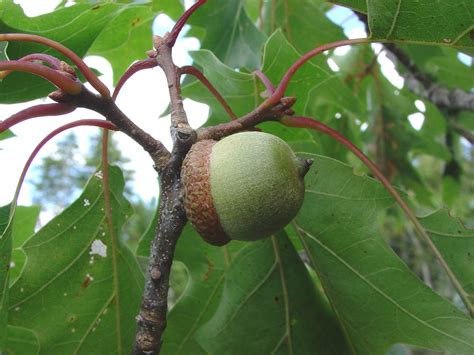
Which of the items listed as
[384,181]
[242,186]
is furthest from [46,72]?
[384,181]

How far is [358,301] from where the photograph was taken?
1551 mm

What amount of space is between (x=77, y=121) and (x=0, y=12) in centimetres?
34

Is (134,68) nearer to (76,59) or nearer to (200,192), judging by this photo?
(76,59)

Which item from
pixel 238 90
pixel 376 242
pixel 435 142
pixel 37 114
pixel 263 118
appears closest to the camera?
pixel 37 114

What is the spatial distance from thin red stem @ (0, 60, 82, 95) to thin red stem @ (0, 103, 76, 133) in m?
0.05

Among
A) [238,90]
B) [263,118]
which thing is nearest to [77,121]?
[263,118]

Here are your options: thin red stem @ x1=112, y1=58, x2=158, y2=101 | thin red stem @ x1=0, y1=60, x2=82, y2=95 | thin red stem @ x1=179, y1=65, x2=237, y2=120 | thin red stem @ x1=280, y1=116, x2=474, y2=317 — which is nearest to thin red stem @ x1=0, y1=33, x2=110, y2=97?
thin red stem @ x1=0, y1=60, x2=82, y2=95

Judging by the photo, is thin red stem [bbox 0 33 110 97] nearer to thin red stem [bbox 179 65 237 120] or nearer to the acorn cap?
the acorn cap

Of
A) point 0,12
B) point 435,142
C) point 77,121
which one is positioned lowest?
point 435,142

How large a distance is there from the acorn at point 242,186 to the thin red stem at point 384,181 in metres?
0.21

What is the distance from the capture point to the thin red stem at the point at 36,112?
1212mm

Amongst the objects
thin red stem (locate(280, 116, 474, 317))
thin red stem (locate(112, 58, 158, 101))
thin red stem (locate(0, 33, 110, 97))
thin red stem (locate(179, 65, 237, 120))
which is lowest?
thin red stem (locate(280, 116, 474, 317))

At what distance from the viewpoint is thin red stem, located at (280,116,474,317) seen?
144 cm

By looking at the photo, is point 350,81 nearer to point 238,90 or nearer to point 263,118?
point 238,90
